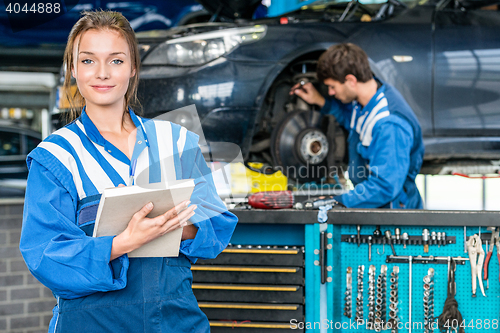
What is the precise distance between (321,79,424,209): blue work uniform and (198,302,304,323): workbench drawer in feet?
1.73

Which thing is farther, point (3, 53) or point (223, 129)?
point (3, 53)

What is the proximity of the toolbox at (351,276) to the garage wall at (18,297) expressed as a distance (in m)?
1.91

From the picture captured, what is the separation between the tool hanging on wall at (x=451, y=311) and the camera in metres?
1.81

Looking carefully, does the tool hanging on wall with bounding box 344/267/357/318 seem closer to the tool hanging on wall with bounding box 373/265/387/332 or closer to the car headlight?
the tool hanging on wall with bounding box 373/265/387/332

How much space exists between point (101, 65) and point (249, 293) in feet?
3.94

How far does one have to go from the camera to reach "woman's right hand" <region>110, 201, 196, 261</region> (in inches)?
35.8

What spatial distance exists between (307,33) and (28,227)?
7.35ft

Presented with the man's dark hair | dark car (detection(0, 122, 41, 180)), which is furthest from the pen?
dark car (detection(0, 122, 41, 180))

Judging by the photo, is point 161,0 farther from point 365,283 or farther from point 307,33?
point 365,283

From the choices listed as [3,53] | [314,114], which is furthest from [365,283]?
[3,53]

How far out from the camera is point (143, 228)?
911 millimetres

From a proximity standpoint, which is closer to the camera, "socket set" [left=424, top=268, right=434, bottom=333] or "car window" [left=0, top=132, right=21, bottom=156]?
"socket set" [left=424, top=268, right=434, bottom=333]

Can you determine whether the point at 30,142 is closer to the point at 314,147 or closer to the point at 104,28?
the point at 314,147

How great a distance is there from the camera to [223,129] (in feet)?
8.98
